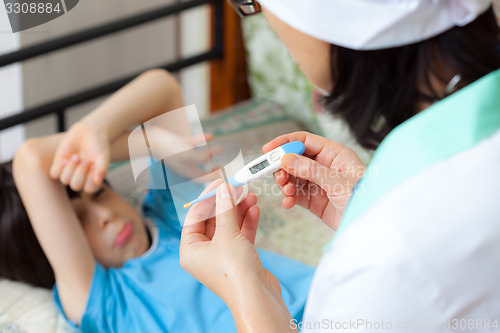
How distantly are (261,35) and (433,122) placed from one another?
3.71 ft

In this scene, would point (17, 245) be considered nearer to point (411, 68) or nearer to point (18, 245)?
point (18, 245)

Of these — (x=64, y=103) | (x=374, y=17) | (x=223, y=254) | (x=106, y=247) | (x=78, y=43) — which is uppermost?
(x=374, y=17)

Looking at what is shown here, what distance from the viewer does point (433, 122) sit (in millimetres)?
373

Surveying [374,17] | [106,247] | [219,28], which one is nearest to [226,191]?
[374,17]

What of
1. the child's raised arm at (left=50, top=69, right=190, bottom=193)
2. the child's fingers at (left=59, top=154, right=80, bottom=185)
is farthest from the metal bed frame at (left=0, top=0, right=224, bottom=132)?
the child's fingers at (left=59, top=154, right=80, bottom=185)

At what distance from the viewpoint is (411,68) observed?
22.8 inches

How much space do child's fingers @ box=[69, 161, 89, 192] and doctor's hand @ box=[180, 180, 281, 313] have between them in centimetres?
37

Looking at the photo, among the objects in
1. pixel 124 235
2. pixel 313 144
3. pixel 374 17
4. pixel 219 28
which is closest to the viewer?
pixel 374 17

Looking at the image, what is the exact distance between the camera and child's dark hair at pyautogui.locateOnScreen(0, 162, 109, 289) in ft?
3.07

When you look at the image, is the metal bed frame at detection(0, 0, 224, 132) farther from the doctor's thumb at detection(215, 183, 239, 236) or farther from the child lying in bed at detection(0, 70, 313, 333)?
the doctor's thumb at detection(215, 183, 239, 236)

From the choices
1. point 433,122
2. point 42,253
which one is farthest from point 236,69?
point 433,122

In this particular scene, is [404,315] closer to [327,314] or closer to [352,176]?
[327,314]

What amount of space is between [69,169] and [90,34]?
369 millimetres

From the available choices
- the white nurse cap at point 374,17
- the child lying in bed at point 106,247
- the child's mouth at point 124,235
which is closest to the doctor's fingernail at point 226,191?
the white nurse cap at point 374,17
